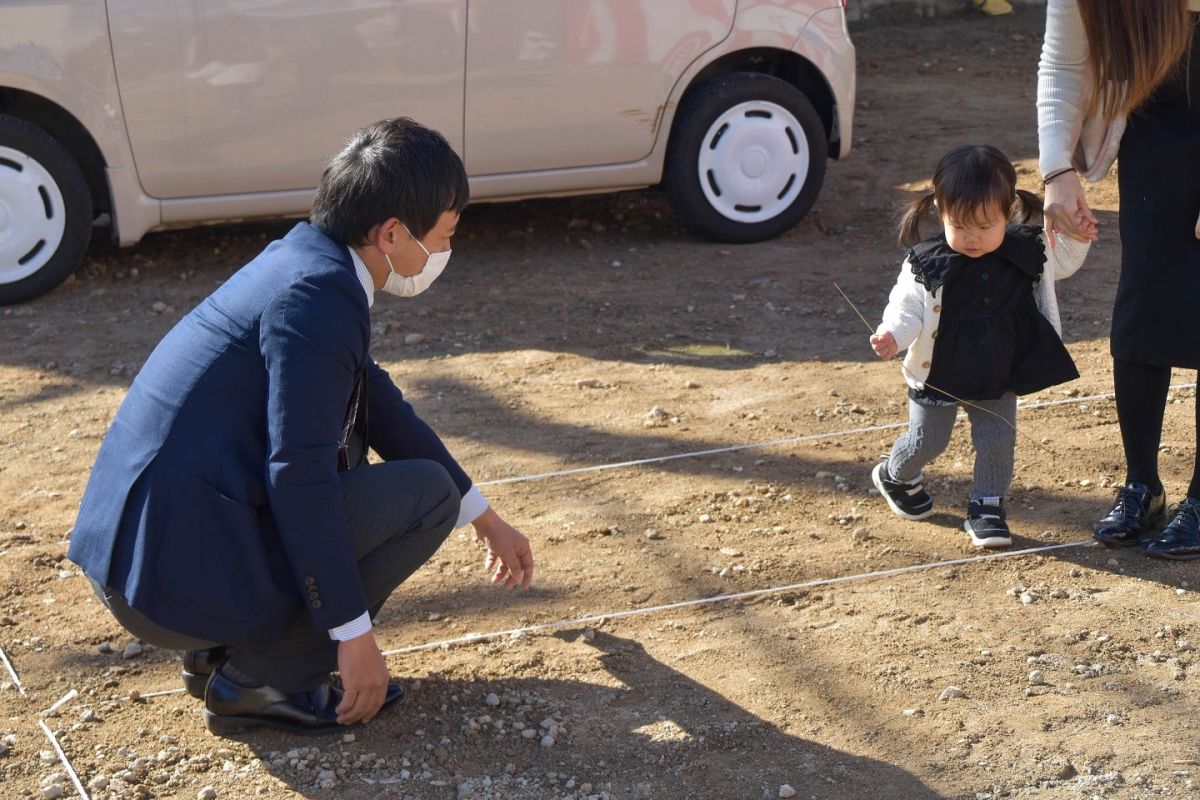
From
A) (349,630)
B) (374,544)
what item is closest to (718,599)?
(374,544)

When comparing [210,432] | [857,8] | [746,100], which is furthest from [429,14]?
[857,8]

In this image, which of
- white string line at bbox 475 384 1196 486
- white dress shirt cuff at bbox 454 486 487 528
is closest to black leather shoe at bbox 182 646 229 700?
white dress shirt cuff at bbox 454 486 487 528

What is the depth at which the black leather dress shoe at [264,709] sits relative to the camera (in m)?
2.88

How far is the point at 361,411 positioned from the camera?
3.03 m

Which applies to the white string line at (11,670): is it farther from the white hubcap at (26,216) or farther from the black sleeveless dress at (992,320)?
the white hubcap at (26,216)

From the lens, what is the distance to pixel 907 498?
3.88 meters

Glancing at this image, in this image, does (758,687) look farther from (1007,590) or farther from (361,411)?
(361,411)

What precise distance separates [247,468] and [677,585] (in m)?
1.29

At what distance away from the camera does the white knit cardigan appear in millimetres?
3506

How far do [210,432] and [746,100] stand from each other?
4.08m

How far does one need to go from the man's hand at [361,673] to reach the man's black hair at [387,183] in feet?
2.49

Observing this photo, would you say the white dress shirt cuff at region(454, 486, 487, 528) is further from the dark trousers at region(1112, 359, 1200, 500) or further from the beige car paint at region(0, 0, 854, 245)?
the beige car paint at region(0, 0, 854, 245)

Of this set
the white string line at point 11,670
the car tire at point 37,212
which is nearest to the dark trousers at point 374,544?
the white string line at point 11,670

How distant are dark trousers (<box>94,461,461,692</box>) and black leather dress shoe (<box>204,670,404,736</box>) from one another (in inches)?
1.0
